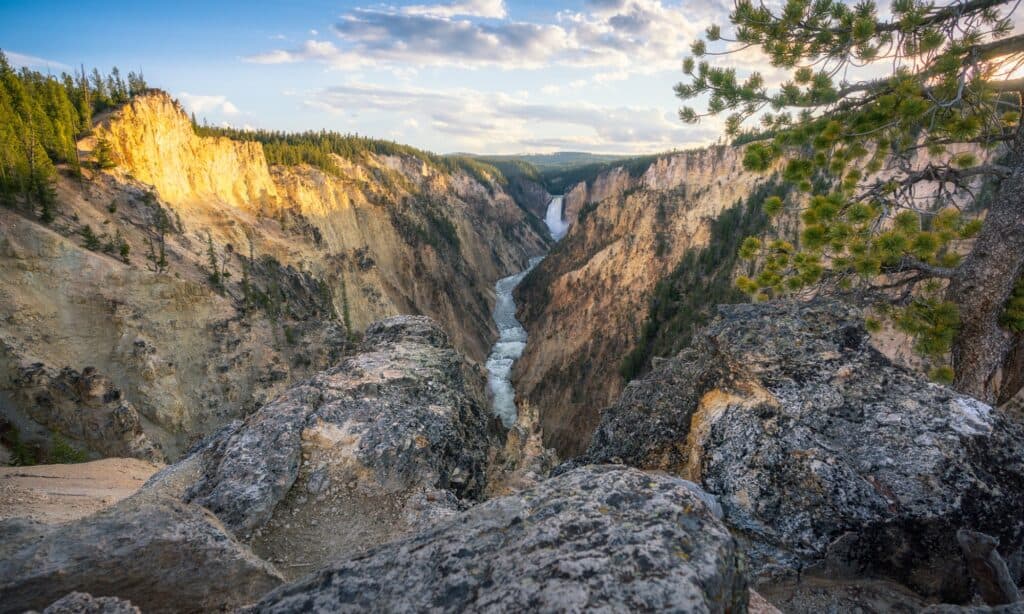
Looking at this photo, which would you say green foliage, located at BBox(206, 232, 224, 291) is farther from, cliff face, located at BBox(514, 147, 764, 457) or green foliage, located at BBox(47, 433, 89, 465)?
cliff face, located at BBox(514, 147, 764, 457)

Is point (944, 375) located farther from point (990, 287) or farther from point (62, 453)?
point (62, 453)

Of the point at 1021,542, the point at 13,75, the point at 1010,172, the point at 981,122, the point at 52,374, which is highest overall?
the point at 13,75

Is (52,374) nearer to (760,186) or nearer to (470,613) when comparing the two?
(470,613)

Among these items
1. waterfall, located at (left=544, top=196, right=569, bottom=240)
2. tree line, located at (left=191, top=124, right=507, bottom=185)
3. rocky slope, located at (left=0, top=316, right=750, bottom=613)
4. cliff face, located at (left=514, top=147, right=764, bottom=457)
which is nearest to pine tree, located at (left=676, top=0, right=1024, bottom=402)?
rocky slope, located at (left=0, top=316, right=750, bottom=613)

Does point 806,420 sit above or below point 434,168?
below

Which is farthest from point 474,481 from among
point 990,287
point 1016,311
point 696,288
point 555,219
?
point 555,219

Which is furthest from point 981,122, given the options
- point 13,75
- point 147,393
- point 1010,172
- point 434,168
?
point 434,168
